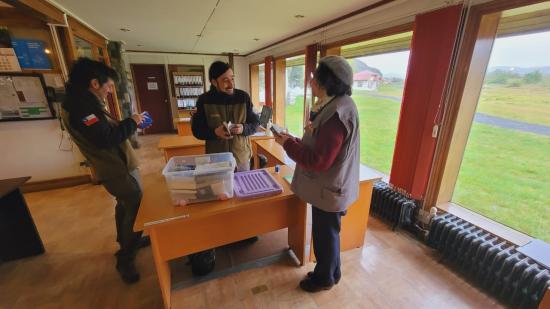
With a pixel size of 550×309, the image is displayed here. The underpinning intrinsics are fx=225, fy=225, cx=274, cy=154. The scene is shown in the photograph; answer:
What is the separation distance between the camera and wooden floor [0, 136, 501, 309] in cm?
156

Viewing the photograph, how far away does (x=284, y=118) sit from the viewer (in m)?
5.30

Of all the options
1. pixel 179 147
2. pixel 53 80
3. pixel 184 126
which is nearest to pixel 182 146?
pixel 179 147

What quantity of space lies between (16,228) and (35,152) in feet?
5.69

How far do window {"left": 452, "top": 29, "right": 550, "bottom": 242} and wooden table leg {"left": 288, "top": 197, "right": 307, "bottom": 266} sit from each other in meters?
1.52

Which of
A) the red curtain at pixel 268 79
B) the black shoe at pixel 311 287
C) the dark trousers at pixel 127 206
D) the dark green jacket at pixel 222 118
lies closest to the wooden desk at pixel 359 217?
the black shoe at pixel 311 287

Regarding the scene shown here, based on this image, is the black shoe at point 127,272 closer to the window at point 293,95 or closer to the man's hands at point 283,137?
the man's hands at point 283,137

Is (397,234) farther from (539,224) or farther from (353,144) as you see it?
(353,144)

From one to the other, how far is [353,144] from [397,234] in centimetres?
157

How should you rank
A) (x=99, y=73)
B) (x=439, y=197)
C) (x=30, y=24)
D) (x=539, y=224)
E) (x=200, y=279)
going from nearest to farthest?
(x=99, y=73), (x=539, y=224), (x=200, y=279), (x=439, y=197), (x=30, y=24)

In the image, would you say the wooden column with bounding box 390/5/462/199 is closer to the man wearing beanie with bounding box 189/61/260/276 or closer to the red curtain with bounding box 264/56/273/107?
the man wearing beanie with bounding box 189/61/260/276

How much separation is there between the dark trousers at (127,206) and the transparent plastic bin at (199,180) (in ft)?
1.64

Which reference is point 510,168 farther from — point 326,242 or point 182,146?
point 182,146

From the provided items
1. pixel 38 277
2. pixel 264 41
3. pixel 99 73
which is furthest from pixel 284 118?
pixel 38 277

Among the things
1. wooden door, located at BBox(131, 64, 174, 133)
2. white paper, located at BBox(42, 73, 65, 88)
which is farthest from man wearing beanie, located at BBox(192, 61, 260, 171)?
wooden door, located at BBox(131, 64, 174, 133)
